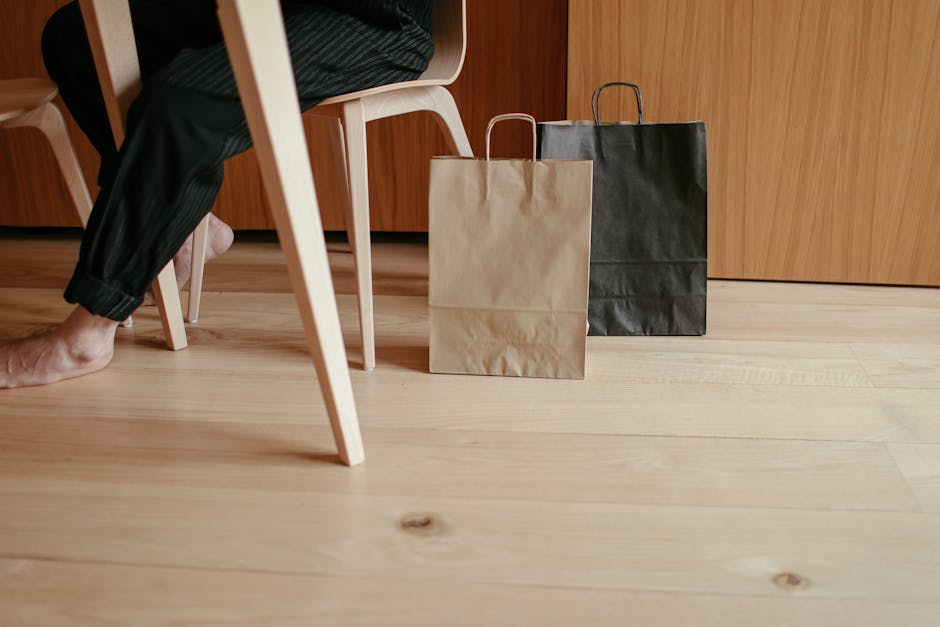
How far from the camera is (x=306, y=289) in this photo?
0.78m

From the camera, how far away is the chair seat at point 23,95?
112cm

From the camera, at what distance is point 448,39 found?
4.04 feet

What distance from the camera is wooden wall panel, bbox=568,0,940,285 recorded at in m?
1.34

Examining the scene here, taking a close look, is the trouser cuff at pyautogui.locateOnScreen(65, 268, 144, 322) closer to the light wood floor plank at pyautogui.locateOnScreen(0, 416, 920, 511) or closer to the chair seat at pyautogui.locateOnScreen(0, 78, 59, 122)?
the light wood floor plank at pyautogui.locateOnScreen(0, 416, 920, 511)

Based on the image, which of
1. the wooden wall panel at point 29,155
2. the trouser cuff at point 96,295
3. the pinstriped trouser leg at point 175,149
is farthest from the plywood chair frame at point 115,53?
the wooden wall panel at point 29,155

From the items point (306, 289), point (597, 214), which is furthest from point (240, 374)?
point (597, 214)

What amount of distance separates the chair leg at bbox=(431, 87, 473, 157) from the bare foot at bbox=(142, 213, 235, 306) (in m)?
0.46

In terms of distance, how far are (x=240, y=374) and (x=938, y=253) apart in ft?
3.99

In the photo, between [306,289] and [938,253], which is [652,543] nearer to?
[306,289]

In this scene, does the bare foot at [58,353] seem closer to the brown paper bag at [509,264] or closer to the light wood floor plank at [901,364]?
the brown paper bag at [509,264]

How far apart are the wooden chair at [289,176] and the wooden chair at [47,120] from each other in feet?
1.96

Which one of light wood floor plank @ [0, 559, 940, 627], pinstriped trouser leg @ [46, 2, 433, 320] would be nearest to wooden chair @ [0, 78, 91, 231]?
pinstriped trouser leg @ [46, 2, 433, 320]

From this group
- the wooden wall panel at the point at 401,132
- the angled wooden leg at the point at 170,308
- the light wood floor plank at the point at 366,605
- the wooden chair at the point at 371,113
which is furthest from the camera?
the wooden wall panel at the point at 401,132

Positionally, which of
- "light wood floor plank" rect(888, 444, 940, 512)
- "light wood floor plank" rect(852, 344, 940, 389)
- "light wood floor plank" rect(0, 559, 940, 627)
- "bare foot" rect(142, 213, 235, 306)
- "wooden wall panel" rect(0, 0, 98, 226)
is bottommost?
"light wood floor plank" rect(0, 559, 940, 627)
